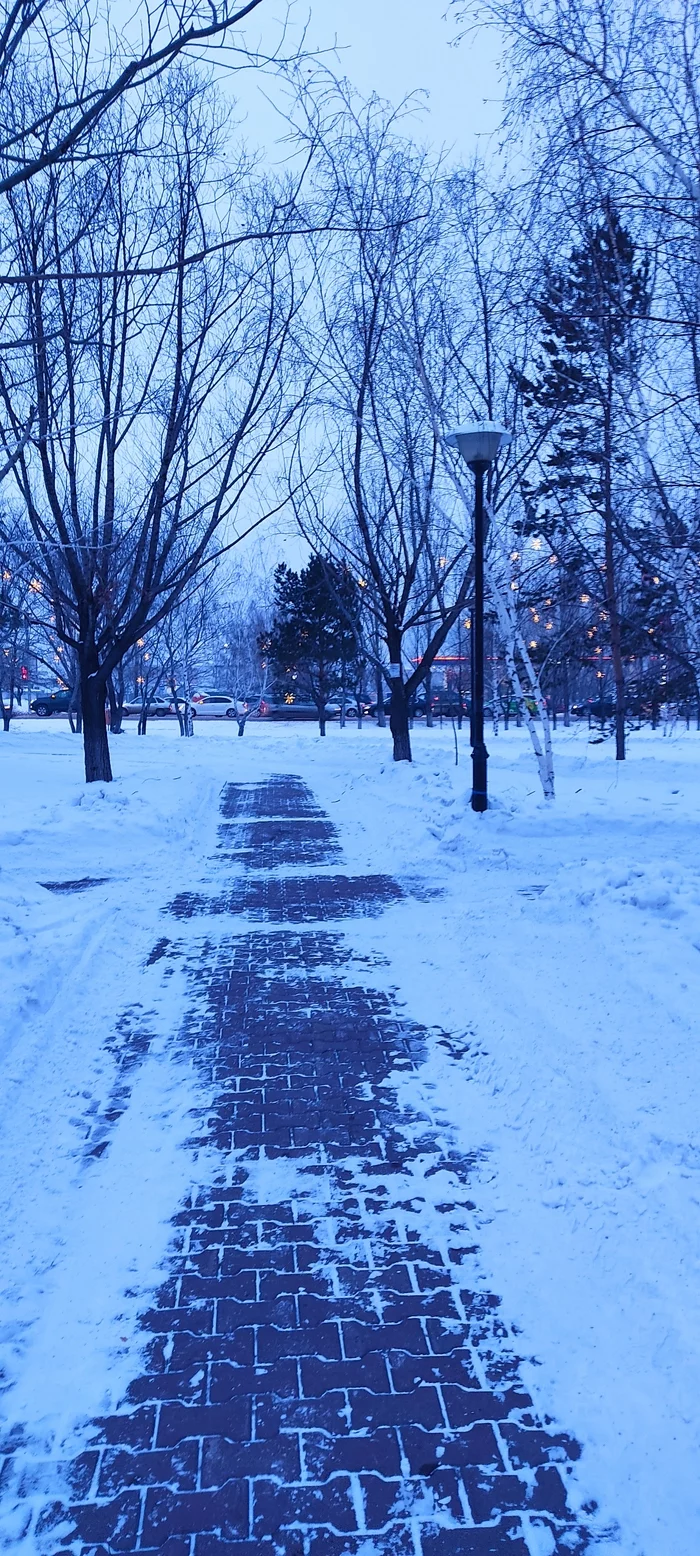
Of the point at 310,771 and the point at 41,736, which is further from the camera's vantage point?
the point at 41,736

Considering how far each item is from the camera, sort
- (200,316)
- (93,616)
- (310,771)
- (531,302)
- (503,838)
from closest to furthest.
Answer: (531,302)
(503,838)
(200,316)
(93,616)
(310,771)

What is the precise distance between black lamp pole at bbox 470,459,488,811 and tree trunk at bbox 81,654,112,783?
677 centimetres

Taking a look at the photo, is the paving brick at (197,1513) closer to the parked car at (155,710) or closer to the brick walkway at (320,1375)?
the brick walkway at (320,1375)

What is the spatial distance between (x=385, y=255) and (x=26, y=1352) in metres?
16.4

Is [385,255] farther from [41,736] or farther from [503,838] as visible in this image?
[41,736]

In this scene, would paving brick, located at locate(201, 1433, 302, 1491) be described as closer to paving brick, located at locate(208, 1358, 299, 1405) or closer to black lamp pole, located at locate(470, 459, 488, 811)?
paving brick, located at locate(208, 1358, 299, 1405)

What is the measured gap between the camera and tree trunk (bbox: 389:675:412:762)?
20062 millimetres

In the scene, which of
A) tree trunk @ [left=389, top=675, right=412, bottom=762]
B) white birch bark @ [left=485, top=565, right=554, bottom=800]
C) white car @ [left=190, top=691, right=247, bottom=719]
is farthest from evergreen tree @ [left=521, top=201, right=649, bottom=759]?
white car @ [left=190, top=691, right=247, bottom=719]

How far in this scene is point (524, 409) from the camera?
50.9ft

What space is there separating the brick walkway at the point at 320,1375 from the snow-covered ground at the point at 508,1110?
14 centimetres

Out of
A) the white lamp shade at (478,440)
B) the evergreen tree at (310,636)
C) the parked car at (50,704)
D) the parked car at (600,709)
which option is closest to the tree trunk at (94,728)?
the white lamp shade at (478,440)

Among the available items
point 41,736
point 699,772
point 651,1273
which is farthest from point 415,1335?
point 41,736

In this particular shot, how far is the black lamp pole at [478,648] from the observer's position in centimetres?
1131

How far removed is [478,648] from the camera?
450 inches
